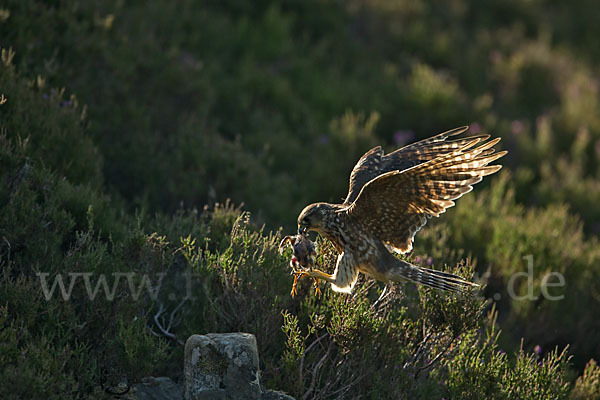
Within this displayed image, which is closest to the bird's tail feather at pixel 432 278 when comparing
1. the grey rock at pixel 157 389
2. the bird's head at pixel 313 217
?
the bird's head at pixel 313 217

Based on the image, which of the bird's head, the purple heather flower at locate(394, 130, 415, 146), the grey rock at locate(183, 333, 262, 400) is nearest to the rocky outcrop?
the grey rock at locate(183, 333, 262, 400)

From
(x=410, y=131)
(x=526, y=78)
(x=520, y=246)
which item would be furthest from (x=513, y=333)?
(x=526, y=78)

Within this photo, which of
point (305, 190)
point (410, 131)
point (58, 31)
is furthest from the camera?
point (410, 131)

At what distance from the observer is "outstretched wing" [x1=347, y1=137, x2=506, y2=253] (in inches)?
171

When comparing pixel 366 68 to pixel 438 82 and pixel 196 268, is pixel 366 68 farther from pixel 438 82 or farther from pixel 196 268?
pixel 196 268

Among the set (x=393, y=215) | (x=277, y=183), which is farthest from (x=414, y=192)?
(x=277, y=183)

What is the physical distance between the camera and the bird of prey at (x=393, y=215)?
173 inches

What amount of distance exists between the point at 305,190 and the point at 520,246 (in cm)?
244

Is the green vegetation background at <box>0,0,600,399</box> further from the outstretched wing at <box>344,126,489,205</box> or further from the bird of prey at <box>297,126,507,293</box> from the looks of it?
the outstretched wing at <box>344,126,489,205</box>

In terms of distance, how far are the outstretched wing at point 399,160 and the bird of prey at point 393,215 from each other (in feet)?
0.10

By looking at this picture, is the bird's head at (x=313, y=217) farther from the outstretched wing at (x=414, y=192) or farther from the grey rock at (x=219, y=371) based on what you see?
the grey rock at (x=219, y=371)

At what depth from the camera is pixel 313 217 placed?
4562 millimetres

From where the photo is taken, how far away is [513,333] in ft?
20.8

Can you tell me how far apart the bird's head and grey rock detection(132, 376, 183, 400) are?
1203 mm
